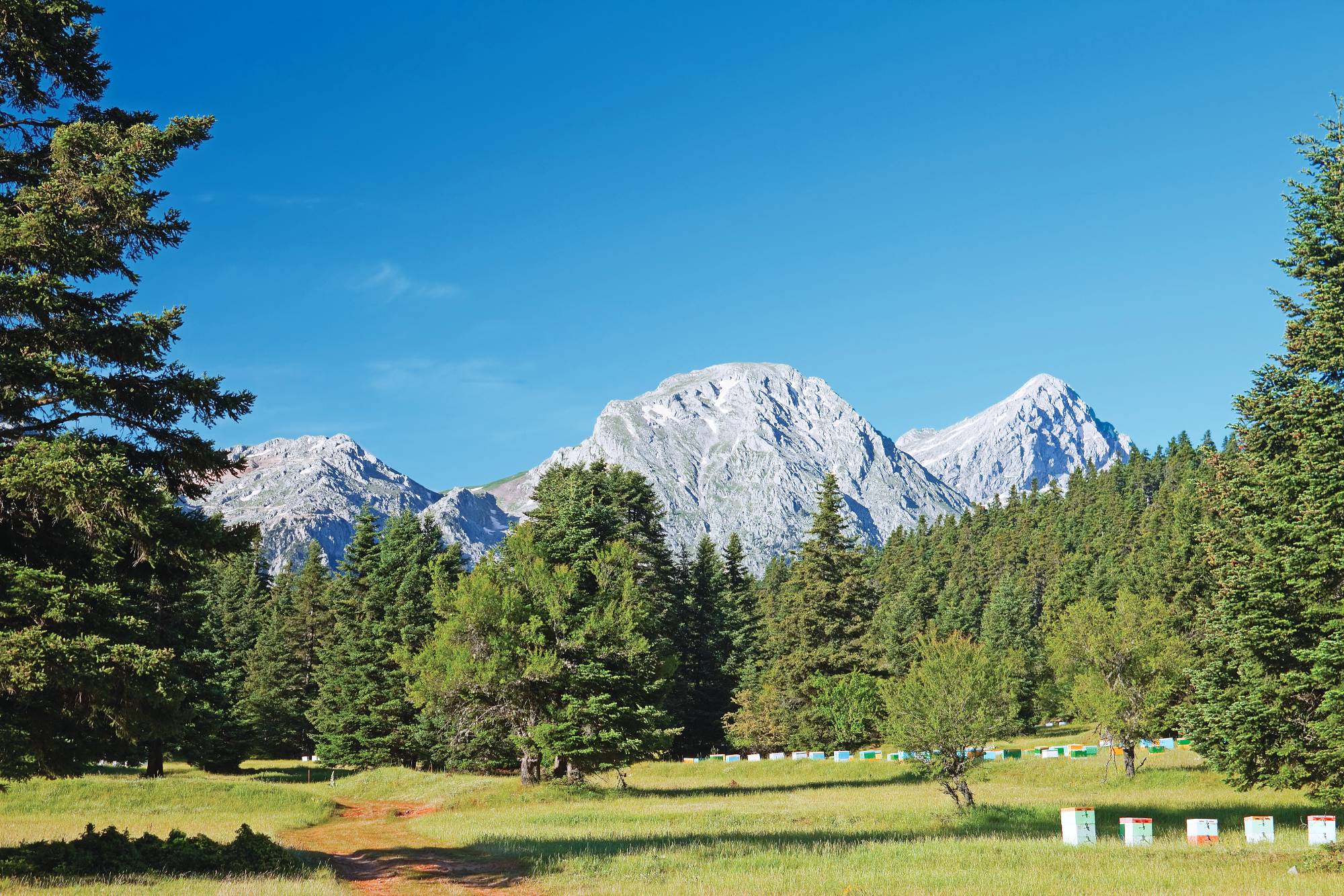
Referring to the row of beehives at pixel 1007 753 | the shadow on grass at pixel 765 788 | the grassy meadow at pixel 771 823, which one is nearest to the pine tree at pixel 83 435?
the grassy meadow at pixel 771 823

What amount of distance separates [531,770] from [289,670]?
36471 millimetres

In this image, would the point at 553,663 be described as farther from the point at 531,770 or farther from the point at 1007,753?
the point at 1007,753

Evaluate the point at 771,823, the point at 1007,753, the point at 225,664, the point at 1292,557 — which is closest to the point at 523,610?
the point at 771,823

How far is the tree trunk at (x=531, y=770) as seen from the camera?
3947cm

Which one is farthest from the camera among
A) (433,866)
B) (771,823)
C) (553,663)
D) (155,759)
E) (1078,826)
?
(155,759)

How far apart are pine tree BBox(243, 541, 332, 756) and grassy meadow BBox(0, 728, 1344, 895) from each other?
1486 centimetres

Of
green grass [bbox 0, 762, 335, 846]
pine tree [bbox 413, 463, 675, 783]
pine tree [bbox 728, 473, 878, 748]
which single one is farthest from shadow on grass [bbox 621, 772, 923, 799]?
green grass [bbox 0, 762, 335, 846]

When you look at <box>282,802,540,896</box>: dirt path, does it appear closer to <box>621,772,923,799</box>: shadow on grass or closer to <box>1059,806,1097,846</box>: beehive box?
<box>1059,806,1097,846</box>: beehive box

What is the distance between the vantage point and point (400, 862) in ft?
72.6

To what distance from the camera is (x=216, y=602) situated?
82.6 m

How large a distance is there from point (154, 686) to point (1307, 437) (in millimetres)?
27895

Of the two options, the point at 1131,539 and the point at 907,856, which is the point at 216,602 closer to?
the point at 907,856

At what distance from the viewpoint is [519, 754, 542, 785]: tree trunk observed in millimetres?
39469

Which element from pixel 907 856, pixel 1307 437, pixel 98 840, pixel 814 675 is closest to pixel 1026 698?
pixel 814 675
